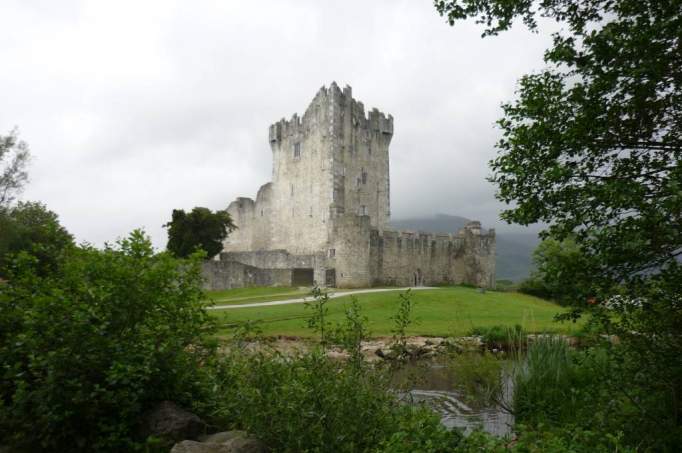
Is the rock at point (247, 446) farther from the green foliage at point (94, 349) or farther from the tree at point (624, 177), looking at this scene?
the tree at point (624, 177)

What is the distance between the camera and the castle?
4206cm

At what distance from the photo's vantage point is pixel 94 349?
6289 millimetres

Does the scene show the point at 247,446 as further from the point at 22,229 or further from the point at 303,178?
the point at 303,178

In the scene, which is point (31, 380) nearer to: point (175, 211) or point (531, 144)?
point (531, 144)

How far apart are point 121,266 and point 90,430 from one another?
192 cm

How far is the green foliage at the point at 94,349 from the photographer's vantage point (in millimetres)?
6109

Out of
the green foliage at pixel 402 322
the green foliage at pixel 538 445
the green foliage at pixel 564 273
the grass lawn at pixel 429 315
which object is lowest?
the green foliage at pixel 538 445

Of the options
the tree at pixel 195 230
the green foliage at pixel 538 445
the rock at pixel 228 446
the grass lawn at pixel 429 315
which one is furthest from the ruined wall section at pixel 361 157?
the green foliage at pixel 538 445

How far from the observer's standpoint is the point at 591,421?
6.41 metres

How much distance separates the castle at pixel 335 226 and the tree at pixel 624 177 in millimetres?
35146

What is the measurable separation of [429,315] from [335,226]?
65.3 feet

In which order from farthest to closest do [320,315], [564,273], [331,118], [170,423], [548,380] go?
→ [331,118]
[548,380]
[320,315]
[170,423]
[564,273]

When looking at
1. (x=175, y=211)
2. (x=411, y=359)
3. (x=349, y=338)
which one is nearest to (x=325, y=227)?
(x=175, y=211)

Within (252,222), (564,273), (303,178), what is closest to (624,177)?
(564,273)
